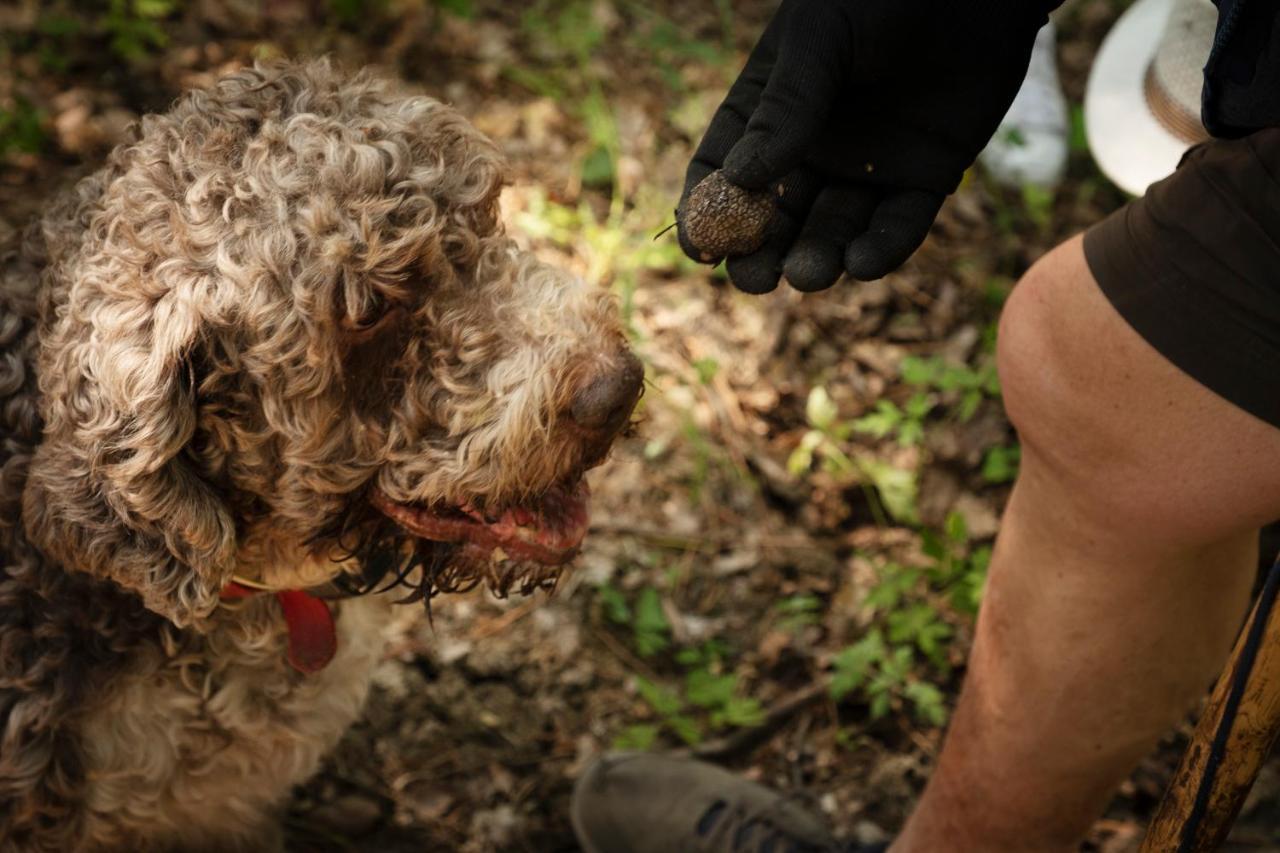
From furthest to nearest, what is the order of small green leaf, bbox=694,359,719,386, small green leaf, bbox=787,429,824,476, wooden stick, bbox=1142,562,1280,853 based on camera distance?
small green leaf, bbox=694,359,719,386, small green leaf, bbox=787,429,824,476, wooden stick, bbox=1142,562,1280,853

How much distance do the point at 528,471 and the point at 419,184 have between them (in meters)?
0.56

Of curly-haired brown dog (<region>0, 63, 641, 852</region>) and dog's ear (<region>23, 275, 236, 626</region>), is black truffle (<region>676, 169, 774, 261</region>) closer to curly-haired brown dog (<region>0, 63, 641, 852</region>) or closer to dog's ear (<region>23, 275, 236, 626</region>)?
curly-haired brown dog (<region>0, 63, 641, 852</region>)

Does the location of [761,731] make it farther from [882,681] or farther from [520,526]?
[520,526]

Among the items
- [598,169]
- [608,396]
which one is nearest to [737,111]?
[608,396]

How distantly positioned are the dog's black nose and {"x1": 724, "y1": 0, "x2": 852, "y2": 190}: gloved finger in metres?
0.44

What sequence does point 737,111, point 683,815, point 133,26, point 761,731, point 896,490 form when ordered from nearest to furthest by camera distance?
1. point 737,111
2. point 683,815
3. point 761,731
4. point 896,490
5. point 133,26

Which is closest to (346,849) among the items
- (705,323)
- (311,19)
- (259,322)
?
(259,322)

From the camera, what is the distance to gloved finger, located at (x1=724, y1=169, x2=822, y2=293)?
7.11 feet

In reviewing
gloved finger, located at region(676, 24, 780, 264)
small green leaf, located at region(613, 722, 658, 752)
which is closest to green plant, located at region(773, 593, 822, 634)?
small green leaf, located at region(613, 722, 658, 752)

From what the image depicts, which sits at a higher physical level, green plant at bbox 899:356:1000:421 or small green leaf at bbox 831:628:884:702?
green plant at bbox 899:356:1000:421

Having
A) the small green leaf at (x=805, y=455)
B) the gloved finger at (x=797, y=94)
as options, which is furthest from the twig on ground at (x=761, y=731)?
the gloved finger at (x=797, y=94)

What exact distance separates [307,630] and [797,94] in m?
1.47

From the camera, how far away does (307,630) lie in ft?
8.06

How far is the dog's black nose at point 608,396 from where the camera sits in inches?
85.1
